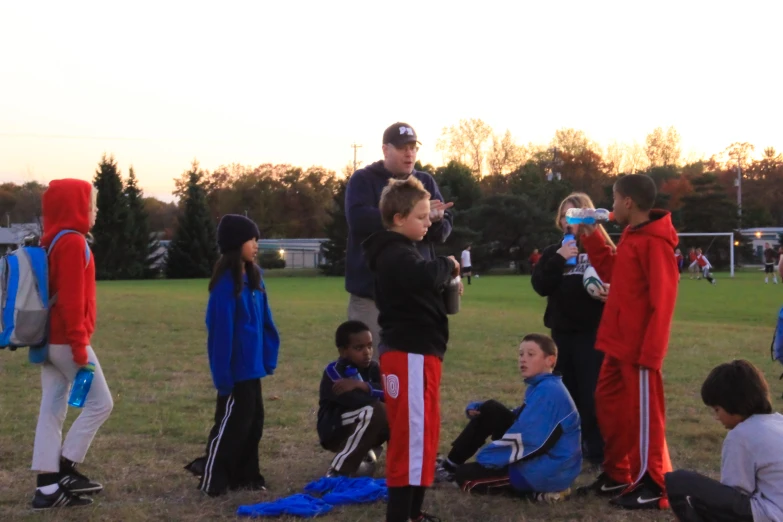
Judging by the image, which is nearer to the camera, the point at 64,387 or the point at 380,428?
the point at 64,387

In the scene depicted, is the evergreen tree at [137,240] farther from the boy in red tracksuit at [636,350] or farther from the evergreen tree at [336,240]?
the boy in red tracksuit at [636,350]

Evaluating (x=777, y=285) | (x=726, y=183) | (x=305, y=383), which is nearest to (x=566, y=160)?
(x=726, y=183)

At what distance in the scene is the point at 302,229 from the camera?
315 feet

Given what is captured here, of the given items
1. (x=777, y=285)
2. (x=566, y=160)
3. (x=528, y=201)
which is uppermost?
(x=566, y=160)

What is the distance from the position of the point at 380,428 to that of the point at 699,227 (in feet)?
205

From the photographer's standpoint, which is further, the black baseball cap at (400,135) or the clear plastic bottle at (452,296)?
the black baseball cap at (400,135)

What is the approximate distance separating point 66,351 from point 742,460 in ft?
12.1

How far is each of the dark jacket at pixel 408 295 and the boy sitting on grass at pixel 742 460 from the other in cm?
132

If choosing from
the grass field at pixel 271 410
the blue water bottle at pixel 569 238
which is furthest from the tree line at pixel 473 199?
the blue water bottle at pixel 569 238

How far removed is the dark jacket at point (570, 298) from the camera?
570cm

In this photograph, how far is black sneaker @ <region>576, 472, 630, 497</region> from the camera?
5023 mm

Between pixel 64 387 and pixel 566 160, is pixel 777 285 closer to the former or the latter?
pixel 64 387

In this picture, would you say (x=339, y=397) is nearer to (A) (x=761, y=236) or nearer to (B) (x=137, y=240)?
(B) (x=137, y=240)

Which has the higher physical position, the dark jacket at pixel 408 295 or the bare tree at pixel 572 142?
the bare tree at pixel 572 142
